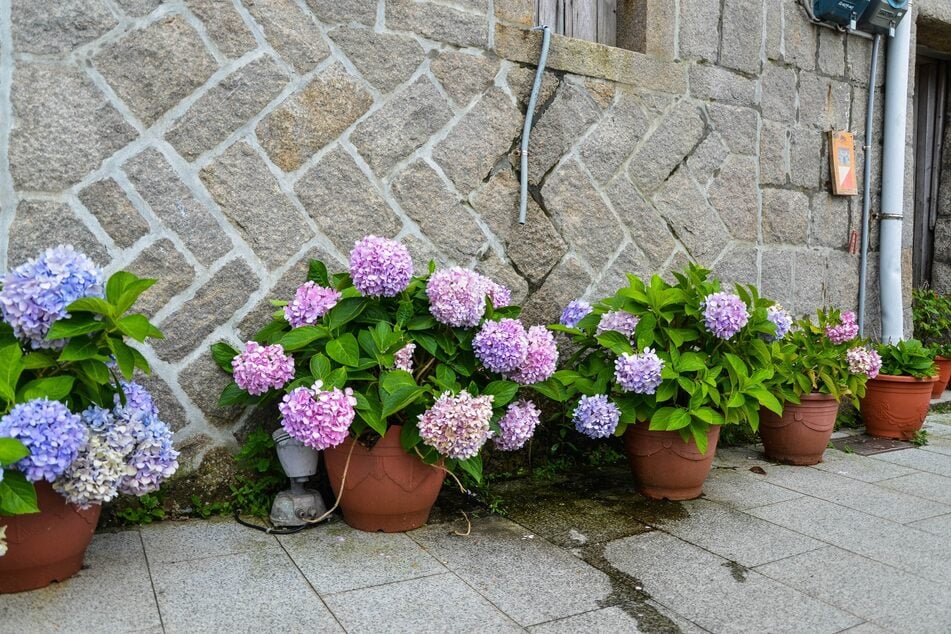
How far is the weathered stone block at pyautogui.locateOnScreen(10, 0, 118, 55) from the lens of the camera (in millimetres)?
2197

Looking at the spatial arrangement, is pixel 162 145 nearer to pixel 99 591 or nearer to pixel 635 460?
pixel 99 591

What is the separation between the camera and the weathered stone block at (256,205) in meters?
2.52

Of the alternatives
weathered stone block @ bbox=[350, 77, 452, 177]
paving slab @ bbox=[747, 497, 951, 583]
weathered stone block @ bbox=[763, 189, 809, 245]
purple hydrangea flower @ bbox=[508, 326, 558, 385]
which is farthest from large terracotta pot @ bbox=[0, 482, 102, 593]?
weathered stone block @ bbox=[763, 189, 809, 245]

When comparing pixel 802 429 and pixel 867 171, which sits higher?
pixel 867 171

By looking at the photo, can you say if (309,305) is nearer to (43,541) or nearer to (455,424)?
(455,424)

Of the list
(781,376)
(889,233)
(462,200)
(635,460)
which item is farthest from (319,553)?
(889,233)

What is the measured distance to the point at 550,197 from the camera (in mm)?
3180

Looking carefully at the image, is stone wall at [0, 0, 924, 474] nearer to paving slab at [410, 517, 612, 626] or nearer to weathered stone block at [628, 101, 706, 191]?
weathered stone block at [628, 101, 706, 191]

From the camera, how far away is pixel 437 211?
2.91m

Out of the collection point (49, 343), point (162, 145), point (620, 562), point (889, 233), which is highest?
point (162, 145)

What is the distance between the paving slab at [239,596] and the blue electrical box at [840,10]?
12.7 ft

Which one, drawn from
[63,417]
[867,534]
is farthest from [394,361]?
[867,534]

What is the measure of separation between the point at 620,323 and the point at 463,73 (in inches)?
46.5

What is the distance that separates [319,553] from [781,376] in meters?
2.03
